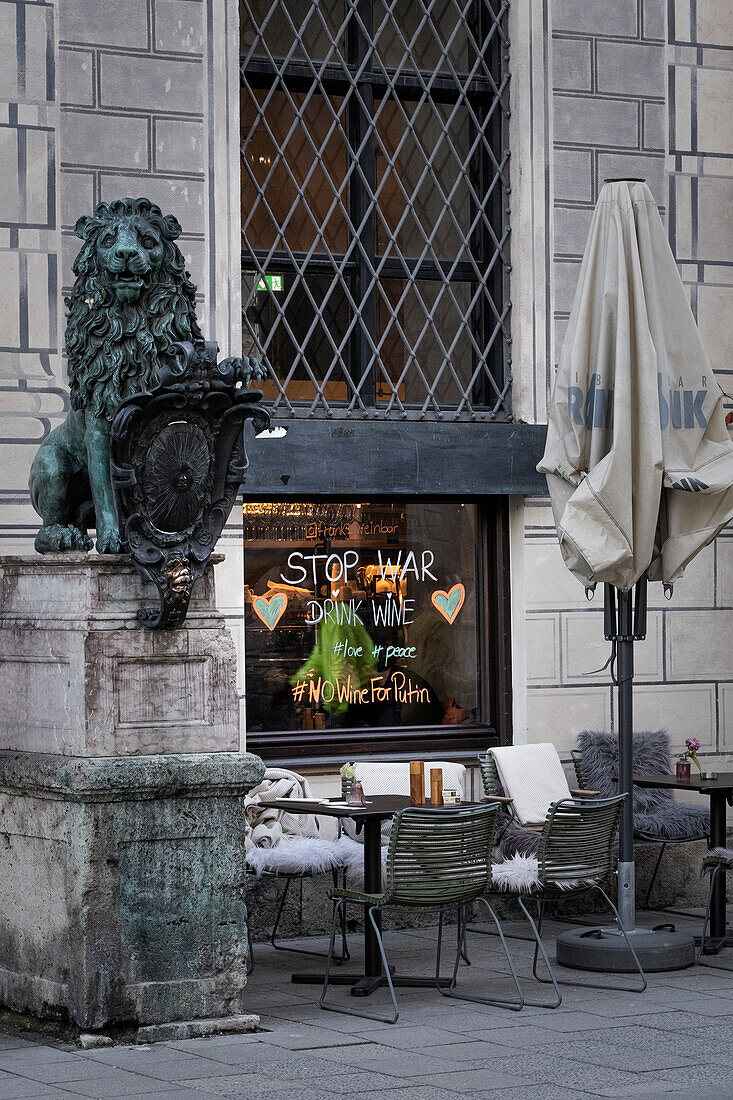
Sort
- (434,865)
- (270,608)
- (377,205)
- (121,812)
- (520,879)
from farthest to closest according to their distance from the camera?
(377,205), (270,608), (520,879), (434,865), (121,812)

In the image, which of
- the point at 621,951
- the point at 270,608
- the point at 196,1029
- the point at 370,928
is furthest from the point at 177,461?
the point at 270,608

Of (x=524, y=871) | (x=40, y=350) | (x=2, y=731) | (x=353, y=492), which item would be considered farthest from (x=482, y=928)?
(x=40, y=350)

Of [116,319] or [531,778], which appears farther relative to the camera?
[531,778]

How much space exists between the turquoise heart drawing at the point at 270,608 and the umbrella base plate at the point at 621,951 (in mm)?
3099

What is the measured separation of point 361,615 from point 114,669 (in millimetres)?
4186

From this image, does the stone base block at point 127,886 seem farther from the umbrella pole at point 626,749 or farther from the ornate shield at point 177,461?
the umbrella pole at point 626,749

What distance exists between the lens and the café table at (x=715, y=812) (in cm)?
887

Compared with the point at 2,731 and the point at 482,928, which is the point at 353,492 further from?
the point at 2,731

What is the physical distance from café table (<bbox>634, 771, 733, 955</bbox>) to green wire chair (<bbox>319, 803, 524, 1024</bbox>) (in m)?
1.66

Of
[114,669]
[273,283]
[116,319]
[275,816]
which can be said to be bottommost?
[275,816]

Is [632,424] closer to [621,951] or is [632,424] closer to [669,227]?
[621,951]

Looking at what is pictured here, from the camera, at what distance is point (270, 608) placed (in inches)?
421

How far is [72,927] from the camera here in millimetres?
6777

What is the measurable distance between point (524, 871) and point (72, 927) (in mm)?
2735
